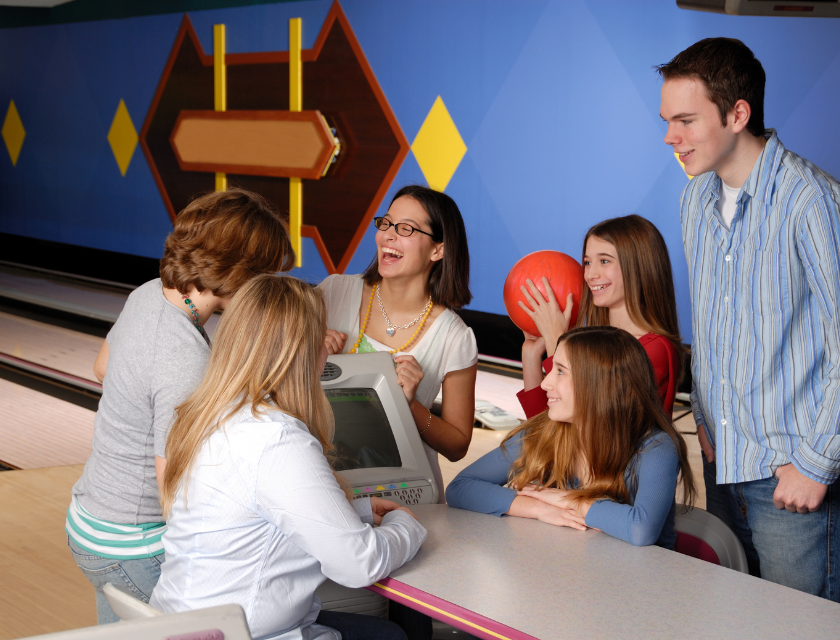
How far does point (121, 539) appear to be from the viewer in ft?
4.26

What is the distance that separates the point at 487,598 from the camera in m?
1.07

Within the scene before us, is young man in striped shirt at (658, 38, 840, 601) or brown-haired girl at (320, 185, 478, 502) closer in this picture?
young man in striped shirt at (658, 38, 840, 601)

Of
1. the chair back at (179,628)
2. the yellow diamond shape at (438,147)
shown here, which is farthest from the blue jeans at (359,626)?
the yellow diamond shape at (438,147)

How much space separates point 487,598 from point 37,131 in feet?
27.3

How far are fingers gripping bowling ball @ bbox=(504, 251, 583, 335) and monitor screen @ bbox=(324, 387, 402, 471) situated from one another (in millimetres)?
459

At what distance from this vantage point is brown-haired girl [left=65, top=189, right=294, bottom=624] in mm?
1273

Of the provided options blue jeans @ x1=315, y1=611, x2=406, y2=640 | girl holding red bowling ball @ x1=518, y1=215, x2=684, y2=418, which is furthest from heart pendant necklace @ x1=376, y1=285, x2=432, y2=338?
blue jeans @ x1=315, y1=611, x2=406, y2=640

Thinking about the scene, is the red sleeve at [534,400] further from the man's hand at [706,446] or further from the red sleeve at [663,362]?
the man's hand at [706,446]

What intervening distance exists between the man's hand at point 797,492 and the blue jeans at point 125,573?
99cm

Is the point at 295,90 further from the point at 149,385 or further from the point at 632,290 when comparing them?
the point at 149,385

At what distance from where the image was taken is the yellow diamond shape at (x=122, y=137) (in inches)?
285

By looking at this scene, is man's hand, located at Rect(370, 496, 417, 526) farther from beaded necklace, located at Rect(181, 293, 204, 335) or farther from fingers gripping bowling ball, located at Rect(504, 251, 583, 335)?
fingers gripping bowling ball, located at Rect(504, 251, 583, 335)

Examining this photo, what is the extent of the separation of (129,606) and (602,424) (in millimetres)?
773

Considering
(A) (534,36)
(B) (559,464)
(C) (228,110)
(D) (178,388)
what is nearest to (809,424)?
(B) (559,464)
